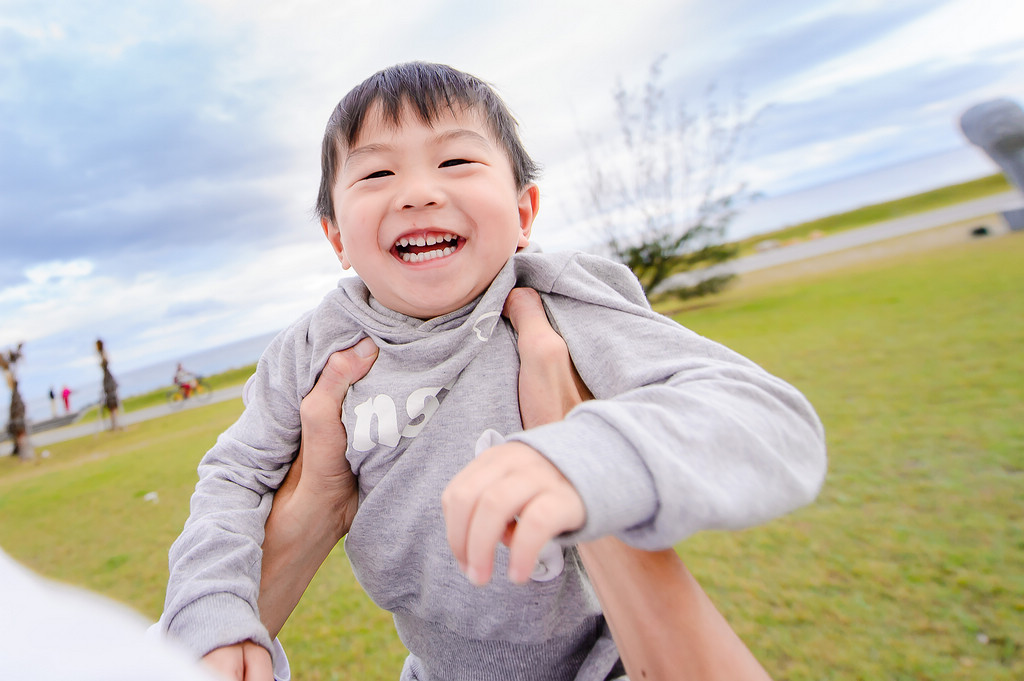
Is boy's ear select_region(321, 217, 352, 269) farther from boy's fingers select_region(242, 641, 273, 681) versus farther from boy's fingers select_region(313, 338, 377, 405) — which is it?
boy's fingers select_region(242, 641, 273, 681)

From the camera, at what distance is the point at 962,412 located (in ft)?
11.8

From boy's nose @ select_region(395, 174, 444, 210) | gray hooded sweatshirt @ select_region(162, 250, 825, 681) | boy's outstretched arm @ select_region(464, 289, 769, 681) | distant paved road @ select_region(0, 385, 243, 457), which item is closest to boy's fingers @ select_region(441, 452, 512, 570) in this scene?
gray hooded sweatshirt @ select_region(162, 250, 825, 681)

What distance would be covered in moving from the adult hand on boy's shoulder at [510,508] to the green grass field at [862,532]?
1.24ft

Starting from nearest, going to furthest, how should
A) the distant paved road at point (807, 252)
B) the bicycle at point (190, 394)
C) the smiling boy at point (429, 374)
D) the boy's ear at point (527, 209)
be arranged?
the smiling boy at point (429, 374), the boy's ear at point (527, 209), the distant paved road at point (807, 252), the bicycle at point (190, 394)

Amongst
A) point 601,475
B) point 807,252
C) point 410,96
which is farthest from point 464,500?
point 807,252

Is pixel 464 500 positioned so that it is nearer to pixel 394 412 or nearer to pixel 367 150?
pixel 394 412

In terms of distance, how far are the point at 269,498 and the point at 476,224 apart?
74 cm

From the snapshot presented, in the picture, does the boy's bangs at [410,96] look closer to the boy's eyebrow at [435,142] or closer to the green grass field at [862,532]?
the boy's eyebrow at [435,142]

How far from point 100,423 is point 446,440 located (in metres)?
15.1

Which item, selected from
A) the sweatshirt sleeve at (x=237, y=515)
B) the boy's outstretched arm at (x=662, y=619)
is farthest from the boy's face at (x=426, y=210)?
the boy's outstretched arm at (x=662, y=619)

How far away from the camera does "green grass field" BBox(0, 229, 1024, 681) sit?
6.34ft

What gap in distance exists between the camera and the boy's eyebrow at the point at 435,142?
3.73 feet

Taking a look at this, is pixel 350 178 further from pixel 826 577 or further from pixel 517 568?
pixel 826 577

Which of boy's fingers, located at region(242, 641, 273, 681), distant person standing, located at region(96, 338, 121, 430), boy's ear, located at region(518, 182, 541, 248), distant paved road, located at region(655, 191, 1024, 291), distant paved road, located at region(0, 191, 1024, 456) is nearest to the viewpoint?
boy's fingers, located at region(242, 641, 273, 681)
